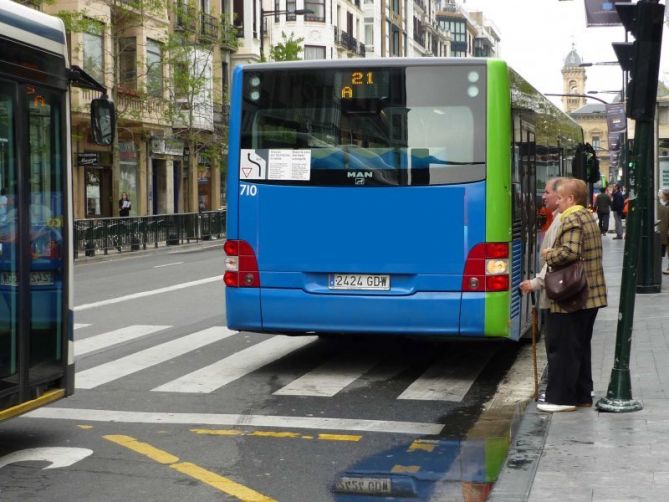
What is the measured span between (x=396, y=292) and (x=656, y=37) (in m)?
3.19

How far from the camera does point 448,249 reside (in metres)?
9.80

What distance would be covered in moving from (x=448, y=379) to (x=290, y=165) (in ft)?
7.49

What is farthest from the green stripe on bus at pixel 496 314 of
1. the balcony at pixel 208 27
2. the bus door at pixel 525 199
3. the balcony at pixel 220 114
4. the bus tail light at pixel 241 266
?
the balcony at pixel 220 114

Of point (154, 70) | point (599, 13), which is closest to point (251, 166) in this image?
point (599, 13)

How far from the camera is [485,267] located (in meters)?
9.77

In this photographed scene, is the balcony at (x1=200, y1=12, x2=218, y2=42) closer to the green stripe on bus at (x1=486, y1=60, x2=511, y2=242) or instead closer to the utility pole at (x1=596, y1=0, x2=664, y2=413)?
the green stripe on bus at (x1=486, y1=60, x2=511, y2=242)

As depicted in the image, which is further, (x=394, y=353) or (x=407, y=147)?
(x=394, y=353)

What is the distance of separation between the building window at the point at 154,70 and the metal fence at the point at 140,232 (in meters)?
4.74

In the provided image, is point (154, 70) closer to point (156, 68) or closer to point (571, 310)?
point (156, 68)

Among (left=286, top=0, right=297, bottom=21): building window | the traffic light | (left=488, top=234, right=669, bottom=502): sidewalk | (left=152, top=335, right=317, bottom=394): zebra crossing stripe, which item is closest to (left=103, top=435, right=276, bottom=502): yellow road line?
(left=488, top=234, right=669, bottom=502): sidewalk

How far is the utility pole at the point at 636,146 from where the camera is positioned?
7.74 metres

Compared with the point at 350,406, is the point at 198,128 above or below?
above

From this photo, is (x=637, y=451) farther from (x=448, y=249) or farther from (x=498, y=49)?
(x=498, y=49)

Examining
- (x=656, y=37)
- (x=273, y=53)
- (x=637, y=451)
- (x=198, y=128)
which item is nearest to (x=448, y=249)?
(x=656, y=37)
